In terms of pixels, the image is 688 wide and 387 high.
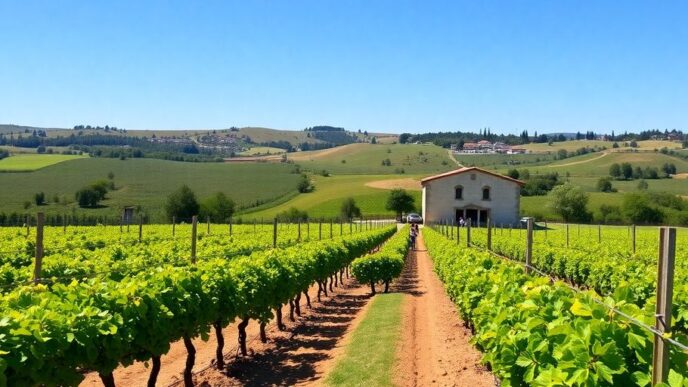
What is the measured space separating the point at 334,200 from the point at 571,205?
3231 centimetres

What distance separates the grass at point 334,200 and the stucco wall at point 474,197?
14.8 m

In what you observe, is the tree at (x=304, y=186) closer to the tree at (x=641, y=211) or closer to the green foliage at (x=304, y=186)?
the green foliage at (x=304, y=186)

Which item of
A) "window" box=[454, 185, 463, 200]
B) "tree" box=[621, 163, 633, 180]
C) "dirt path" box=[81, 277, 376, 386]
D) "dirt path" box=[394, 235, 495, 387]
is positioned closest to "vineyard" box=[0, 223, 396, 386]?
"dirt path" box=[81, 277, 376, 386]

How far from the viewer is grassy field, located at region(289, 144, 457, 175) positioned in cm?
13975

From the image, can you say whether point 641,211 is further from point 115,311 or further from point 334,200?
point 115,311

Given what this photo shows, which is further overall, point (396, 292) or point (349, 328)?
point (396, 292)

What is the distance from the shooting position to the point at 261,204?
89.6m

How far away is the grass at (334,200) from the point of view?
82188 millimetres

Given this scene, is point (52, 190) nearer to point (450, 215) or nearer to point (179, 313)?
point (450, 215)

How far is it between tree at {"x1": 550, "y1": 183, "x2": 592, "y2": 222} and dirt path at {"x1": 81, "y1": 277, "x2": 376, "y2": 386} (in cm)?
6642

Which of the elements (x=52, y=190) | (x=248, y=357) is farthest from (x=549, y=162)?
(x=248, y=357)

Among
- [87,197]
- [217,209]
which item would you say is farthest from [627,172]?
[87,197]

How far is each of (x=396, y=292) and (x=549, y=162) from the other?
139 meters

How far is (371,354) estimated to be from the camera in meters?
10.8
